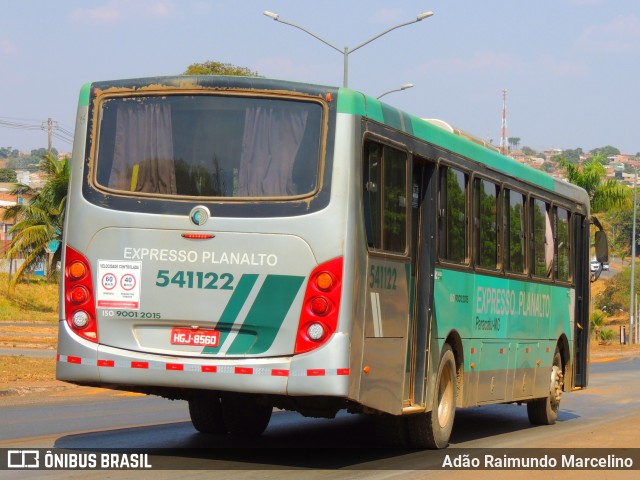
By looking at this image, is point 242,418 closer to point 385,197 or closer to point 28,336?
point 385,197

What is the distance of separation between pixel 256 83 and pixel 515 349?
6437mm

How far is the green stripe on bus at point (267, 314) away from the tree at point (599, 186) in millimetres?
40875

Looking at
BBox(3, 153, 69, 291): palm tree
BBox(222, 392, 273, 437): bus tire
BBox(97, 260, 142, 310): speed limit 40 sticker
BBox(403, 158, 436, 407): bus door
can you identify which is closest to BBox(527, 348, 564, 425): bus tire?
BBox(222, 392, 273, 437): bus tire

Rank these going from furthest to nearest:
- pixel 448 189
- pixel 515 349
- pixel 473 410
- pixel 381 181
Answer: pixel 473 410 < pixel 515 349 < pixel 448 189 < pixel 381 181

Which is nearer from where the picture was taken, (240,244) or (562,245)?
(240,244)

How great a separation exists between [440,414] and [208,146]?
4038 millimetres

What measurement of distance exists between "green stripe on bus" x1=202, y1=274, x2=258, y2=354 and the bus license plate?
0.13 feet

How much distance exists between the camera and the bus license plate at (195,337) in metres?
10.7

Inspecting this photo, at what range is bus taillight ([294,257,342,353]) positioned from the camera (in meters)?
10.5

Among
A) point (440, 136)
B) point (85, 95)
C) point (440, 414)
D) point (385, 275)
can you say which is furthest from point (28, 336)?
point (385, 275)

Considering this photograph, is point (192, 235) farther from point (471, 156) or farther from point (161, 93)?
point (471, 156)

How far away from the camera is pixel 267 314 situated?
417 inches

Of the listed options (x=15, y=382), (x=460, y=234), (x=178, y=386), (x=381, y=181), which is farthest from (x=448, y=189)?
(x=15, y=382)

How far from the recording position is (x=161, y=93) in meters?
11.2
